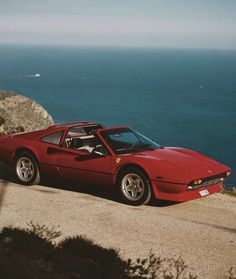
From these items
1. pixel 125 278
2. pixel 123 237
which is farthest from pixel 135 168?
pixel 125 278

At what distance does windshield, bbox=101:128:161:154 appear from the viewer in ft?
29.2

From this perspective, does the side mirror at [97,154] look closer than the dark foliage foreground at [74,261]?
No

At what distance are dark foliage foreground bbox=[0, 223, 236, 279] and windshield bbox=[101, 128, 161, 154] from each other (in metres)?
2.98

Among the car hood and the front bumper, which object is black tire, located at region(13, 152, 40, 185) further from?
the front bumper

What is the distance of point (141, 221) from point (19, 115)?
1289 cm

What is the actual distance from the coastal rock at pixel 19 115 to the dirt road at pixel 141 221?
9401 millimetres

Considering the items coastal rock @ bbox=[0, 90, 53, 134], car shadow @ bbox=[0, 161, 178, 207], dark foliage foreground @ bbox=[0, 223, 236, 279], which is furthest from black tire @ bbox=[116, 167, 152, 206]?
coastal rock @ bbox=[0, 90, 53, 134]

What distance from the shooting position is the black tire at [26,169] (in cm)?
986

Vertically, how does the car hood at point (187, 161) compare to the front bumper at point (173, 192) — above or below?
above

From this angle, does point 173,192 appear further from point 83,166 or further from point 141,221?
point 83,166

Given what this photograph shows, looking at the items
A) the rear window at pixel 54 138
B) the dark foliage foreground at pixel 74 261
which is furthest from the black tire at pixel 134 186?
the dark foliage foreground at pixel 74 261

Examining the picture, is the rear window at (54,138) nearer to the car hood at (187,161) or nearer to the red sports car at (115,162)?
the red sports car at (115,162)

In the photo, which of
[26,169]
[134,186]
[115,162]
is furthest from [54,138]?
[134,186]

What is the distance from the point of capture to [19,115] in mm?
19422
